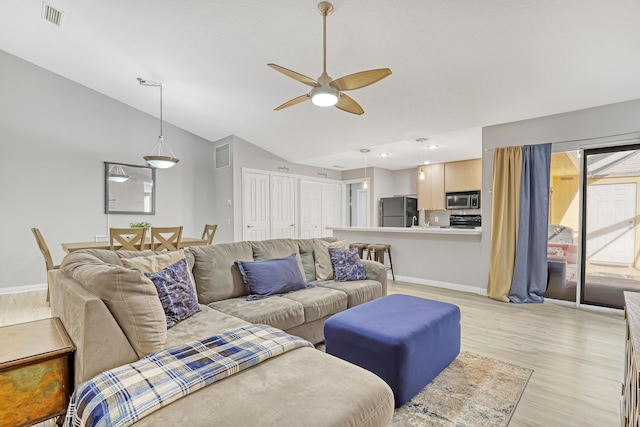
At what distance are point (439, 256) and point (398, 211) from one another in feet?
9.57

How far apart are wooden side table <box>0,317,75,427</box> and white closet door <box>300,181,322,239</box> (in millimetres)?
6162

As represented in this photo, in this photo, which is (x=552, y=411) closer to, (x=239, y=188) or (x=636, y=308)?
(x=636, y=308)

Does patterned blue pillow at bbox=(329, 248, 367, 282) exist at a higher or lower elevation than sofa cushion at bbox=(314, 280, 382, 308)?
higher

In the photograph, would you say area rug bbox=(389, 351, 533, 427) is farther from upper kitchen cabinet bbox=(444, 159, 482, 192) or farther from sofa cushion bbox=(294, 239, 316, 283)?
upper kitchen cabinet bbox=(444, 159, 482, 192)

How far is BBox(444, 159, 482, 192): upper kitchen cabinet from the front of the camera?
22.0ft

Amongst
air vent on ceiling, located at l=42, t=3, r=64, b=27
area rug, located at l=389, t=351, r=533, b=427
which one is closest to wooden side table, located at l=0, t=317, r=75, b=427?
area rug, located at l=389, t=351, r=533, b=427

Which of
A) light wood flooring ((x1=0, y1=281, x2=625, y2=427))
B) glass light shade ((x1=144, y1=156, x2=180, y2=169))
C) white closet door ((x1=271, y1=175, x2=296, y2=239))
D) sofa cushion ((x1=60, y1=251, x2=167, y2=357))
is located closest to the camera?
sofa cushion ((x1=60, y1=251, x2=167, y2=357))

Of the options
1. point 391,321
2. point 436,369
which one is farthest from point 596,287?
point 391,321

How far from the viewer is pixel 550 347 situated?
8.77 feet

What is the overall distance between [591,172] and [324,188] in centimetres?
548

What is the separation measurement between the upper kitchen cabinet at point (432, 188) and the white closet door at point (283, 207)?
3142mm

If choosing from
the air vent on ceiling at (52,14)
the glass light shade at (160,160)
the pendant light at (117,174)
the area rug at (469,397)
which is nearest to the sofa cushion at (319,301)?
the area rug at (469,397)

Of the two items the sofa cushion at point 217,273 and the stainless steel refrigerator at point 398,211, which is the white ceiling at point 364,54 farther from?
the stainless steel refrigerator at point 398,211

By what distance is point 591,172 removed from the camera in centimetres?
379
